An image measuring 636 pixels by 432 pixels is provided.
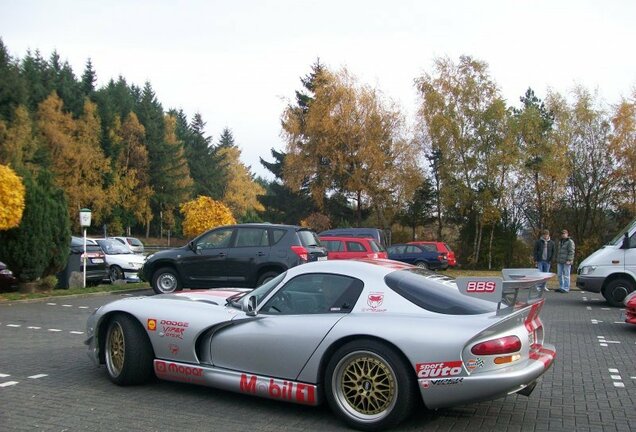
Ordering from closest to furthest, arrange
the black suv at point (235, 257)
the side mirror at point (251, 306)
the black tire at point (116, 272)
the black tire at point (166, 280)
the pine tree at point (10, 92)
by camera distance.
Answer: the side mirror at point (251, 306)
the black suv at point (235, 257)
the black tire at point (166, 280)
the black tire at point (116, 272)
the pine tree at point (10, 92)

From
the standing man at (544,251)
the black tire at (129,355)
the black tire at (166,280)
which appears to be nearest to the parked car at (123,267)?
the black tire at (166,280)

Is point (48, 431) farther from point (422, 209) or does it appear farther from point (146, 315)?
point (422, 209)

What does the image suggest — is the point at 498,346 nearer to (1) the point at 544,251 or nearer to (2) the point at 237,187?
(1) the point at 544,251

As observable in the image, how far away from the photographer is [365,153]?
37.1 metres

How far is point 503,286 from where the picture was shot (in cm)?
482

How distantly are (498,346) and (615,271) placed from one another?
435 inches

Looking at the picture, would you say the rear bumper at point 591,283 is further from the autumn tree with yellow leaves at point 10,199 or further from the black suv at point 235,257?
the autumn tree with yellow leaves at point 10,199

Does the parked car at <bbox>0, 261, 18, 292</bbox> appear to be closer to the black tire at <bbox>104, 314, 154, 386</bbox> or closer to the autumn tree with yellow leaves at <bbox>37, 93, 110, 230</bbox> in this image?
the black tire at <bbox>104, 314, 154, 386</bbox>

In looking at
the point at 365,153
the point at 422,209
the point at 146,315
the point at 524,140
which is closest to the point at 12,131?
the point at 365,153

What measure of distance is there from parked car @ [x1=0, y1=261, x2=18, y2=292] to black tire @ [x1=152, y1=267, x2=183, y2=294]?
11.5 feet

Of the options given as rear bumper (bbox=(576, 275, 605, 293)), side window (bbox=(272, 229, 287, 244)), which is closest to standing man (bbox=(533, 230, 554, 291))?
rear bumper (bbox=(576, 275, 605, 293))

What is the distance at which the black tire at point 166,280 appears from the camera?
14248 millimetres

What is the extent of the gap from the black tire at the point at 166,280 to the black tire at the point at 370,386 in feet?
33.2

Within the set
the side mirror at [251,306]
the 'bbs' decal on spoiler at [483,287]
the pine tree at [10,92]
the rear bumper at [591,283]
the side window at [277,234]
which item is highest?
the pine tree at [10,92]
